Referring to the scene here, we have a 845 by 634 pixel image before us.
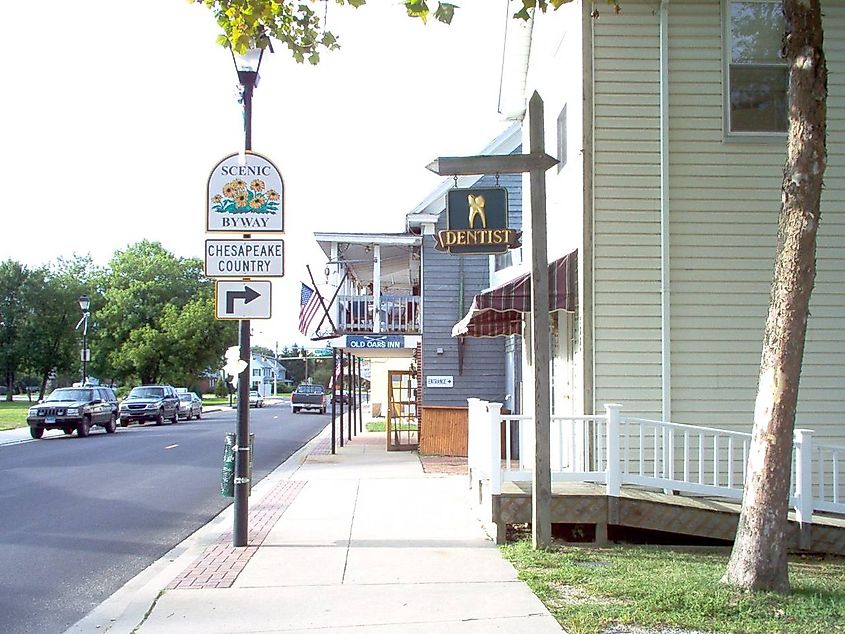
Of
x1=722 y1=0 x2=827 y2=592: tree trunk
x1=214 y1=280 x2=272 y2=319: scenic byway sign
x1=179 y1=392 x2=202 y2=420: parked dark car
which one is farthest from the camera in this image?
x1=179 y1=392 x2=202 y2=420: parked dark car

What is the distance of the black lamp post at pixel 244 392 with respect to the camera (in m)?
8.95

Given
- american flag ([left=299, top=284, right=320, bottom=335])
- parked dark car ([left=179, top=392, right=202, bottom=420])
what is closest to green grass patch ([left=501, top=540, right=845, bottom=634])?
american flag ([left=299, top=284, right=320, bottom=335])

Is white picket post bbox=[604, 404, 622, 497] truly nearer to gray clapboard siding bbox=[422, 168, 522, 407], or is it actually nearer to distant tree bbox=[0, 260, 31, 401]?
gray clapboard siding bbox=[422, 168, 522, 407]

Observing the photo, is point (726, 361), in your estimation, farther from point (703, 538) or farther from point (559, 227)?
point (559, 227)

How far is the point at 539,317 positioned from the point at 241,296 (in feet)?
9.84

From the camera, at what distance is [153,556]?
368 inches

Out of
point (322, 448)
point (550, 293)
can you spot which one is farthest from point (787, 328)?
point (322, 448)

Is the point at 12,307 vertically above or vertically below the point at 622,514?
above

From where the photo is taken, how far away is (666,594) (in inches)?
248

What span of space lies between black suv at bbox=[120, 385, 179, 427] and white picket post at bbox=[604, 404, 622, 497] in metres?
33.7

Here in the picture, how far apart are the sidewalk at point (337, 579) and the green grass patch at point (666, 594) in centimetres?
25

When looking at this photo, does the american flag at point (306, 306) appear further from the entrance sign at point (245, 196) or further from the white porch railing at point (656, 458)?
the entrance sign at point (245, 196)

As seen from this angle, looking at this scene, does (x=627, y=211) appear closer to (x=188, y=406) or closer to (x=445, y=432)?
(x=445, y=432)

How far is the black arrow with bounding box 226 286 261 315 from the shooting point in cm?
896
